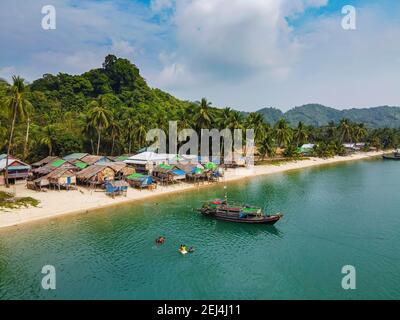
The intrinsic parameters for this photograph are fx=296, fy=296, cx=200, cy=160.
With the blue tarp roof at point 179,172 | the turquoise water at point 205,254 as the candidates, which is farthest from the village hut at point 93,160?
the turquoise water at point 205,254

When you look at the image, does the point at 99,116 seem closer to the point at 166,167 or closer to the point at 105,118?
the point at 105,118

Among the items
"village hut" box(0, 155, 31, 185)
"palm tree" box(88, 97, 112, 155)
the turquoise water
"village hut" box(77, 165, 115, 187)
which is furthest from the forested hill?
the turquoise water

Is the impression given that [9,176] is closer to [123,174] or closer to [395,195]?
[123,174]

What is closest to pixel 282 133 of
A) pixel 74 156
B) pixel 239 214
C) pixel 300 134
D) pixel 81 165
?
pixel 300 134

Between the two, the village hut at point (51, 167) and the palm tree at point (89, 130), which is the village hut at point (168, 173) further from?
the palm tree at point (89, 130)

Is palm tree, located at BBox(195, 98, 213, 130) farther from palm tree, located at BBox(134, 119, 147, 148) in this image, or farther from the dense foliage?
palm tree, located at BBox(134, 119, 147, 148)

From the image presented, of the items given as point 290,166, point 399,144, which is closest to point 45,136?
point 290,166

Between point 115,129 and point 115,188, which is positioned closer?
point 115,188
